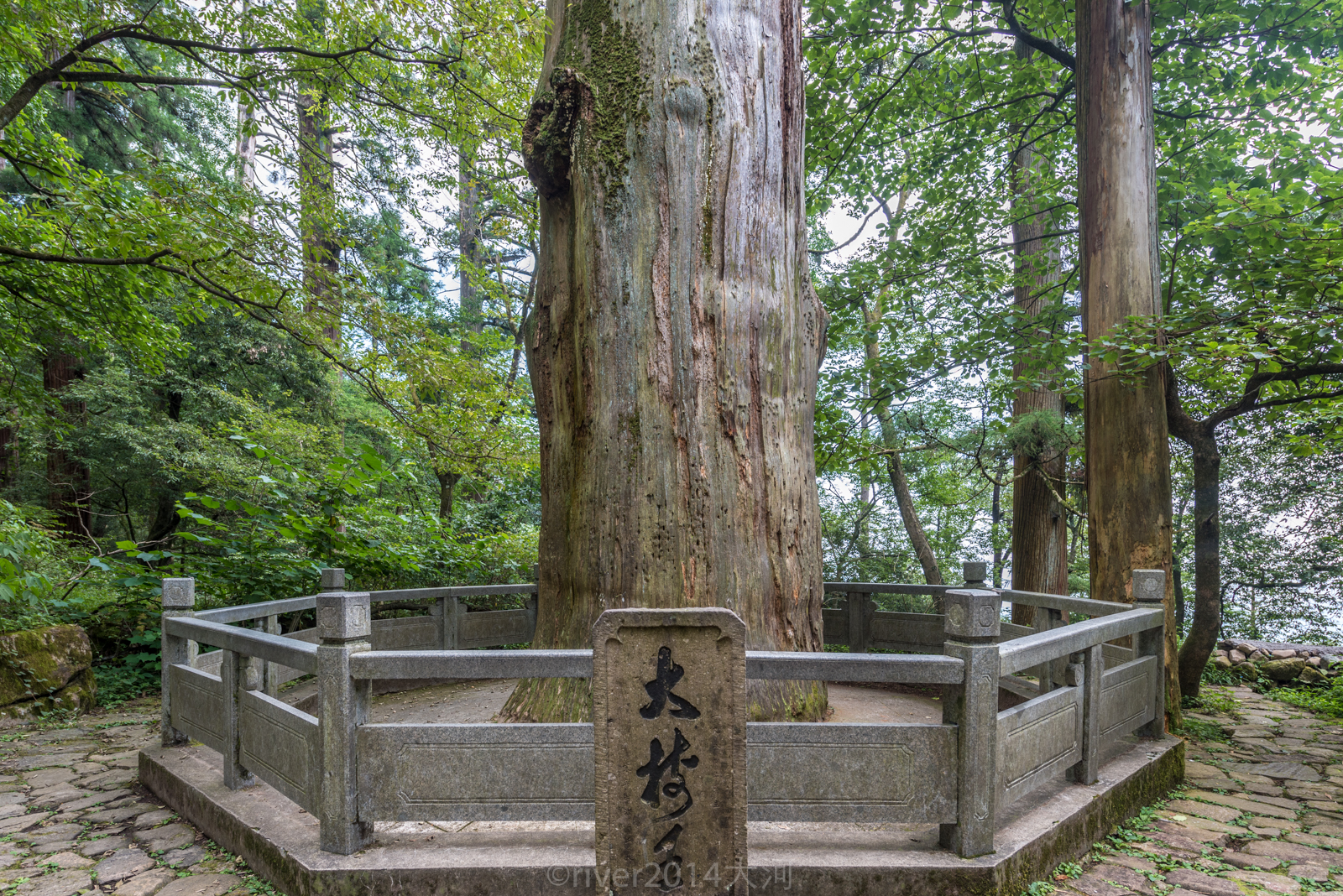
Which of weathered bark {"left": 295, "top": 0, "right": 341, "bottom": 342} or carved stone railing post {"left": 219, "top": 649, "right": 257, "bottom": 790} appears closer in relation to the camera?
carved stone railing post {"left": 219, "top": 649, "right": 257, "bottom": 790}

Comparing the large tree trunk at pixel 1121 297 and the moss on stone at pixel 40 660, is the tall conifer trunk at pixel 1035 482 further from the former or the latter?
the moss on stone at pixel 40 660

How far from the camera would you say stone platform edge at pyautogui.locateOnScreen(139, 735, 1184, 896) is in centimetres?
266

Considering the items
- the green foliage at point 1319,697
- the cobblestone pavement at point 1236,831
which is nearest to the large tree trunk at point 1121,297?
the cobblestone pavement at point 1236,831

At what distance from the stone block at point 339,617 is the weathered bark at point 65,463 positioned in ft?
35.7

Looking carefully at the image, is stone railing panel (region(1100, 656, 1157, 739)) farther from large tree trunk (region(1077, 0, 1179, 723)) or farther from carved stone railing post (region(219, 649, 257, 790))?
carved stone railing post (region(219, 649, 257, 790))

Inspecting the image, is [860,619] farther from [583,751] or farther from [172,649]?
[172,649]

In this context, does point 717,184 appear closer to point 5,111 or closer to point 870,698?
point 870,698

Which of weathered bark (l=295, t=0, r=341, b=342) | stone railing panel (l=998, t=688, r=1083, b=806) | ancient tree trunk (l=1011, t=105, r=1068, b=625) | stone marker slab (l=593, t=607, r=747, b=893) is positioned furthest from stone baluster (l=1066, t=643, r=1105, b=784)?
weathered bark (l=295, t=0, r=341, b=342)

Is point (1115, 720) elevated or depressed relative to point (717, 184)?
depressed

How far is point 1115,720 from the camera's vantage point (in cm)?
408

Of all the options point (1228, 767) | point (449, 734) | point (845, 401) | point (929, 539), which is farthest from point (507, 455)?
point (929, 539)

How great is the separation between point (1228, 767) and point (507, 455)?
7332 millimetres

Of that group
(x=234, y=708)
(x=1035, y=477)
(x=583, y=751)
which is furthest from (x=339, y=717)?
(x=1035, y=477)

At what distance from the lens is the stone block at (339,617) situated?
2844 millimetres
